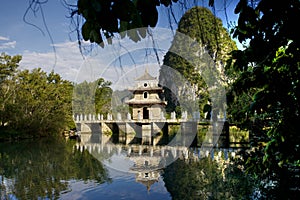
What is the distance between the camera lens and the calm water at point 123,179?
5.07 metres

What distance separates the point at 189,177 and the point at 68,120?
16071mm

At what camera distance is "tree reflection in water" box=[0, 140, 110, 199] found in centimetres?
535

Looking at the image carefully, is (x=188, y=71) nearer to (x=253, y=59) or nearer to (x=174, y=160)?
(x=174, y=160)

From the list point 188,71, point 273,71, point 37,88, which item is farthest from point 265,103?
point 37,88

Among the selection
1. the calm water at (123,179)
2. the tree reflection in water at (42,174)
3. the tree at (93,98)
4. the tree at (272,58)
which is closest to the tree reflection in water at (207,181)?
the calm water at (123,179)

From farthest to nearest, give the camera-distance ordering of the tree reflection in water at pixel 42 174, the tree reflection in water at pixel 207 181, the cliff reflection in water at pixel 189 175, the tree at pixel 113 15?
the tree reflection in water at pixel 42 174
the cliff reflection in water at pixel 189 175
the tree reflection in water at pixel 207 181
the tree at pixel 113 15

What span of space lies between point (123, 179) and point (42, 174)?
208cm

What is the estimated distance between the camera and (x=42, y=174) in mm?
7004

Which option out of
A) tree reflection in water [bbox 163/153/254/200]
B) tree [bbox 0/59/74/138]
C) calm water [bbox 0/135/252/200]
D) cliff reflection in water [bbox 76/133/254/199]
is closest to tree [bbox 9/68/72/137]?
tree [bbox 0/59/74/138]

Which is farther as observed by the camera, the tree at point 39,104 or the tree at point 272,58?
the tree at point 39,104

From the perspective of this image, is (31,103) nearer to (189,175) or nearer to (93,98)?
(93,98)

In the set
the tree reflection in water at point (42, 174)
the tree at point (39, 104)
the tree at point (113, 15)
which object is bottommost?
the tree reflection in water at point (42, 174)

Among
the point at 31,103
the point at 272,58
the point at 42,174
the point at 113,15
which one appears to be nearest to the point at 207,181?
the point at 42,174

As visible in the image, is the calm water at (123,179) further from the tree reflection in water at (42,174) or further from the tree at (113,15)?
the tree at (113,15)
